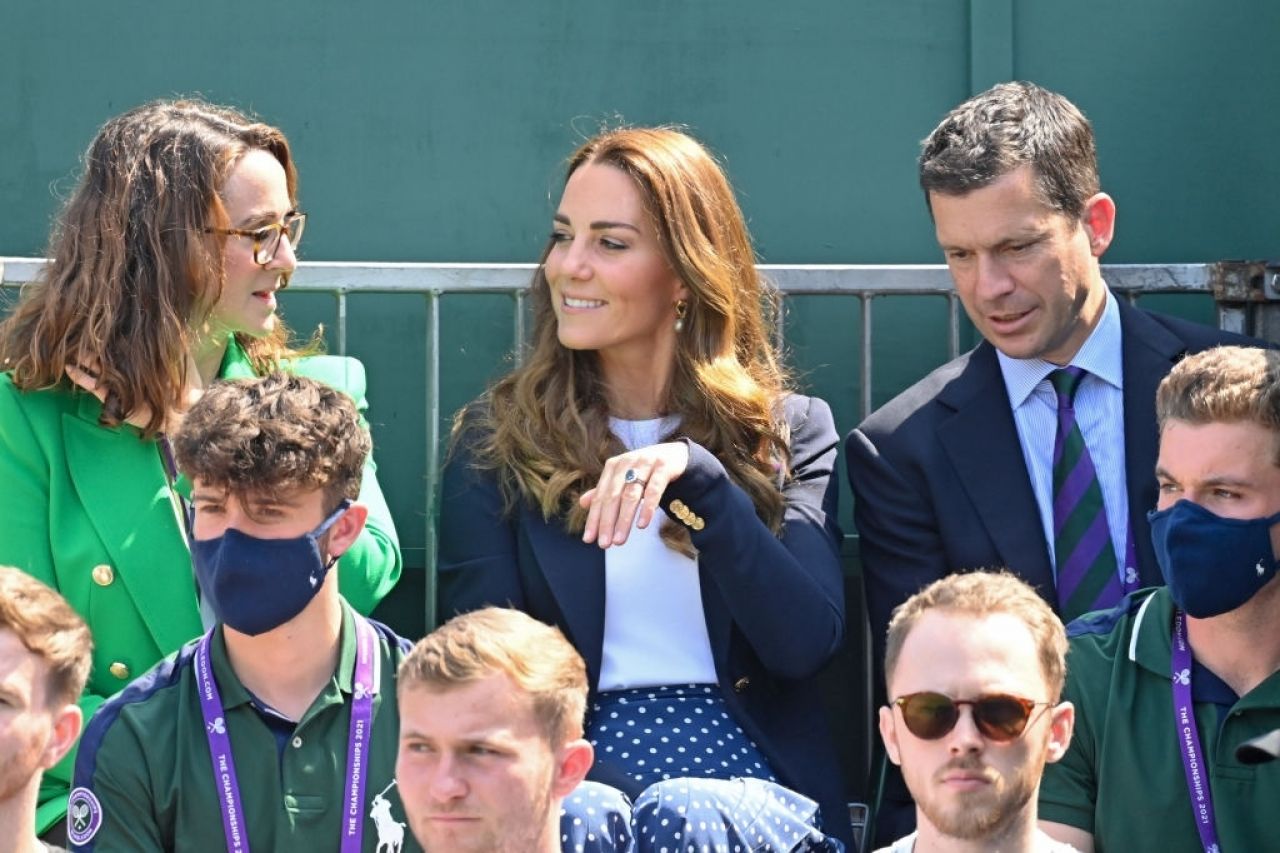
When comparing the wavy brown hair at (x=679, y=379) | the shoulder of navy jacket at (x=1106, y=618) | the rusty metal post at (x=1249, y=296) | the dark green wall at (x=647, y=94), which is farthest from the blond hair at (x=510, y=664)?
the rusty metal post at (x=1249, y=296)

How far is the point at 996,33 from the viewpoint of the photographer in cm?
516

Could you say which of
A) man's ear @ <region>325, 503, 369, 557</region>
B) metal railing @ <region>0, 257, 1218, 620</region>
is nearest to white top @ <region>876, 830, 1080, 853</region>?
man's ear @ <region>325, 503, 369, 557</region>

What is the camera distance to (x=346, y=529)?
3648mm

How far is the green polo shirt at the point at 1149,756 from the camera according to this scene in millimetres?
3543

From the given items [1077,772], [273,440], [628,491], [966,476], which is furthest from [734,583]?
[273,440]

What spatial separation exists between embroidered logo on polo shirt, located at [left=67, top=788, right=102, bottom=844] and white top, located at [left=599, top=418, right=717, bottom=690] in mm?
1044

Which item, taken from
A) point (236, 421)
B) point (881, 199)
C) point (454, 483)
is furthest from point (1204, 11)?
point (236, 421)

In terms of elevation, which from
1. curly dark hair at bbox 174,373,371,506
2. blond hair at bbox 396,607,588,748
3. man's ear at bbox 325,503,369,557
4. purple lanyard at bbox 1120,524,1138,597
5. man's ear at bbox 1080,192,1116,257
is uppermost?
man's ear at bbox 1080,192,1116,257

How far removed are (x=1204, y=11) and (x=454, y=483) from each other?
2.44m

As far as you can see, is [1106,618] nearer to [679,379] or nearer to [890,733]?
[890,733]

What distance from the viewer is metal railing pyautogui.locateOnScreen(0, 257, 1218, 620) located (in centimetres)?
461

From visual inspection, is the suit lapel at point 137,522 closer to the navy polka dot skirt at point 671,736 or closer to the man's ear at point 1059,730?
the navy polka dot skirt at point 671,736

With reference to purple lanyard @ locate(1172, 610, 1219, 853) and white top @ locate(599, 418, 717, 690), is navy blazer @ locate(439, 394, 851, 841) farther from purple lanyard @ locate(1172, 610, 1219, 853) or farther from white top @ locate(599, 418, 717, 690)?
purple lanyard @ locate(1172, 610, 1219, 853)

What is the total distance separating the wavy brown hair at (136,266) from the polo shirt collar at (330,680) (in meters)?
0.67
